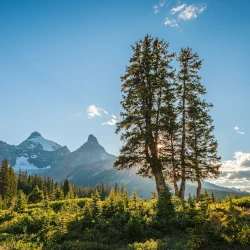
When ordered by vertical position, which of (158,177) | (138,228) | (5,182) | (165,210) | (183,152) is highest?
(183,152)

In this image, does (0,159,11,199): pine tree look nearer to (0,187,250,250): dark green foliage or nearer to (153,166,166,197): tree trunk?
(0,187,250,250): dark green foliage

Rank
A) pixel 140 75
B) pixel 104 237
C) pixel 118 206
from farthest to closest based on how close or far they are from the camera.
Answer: pixel 140 75 → pixel 118 206 → pixel 104 237

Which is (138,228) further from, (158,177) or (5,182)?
(5,182)

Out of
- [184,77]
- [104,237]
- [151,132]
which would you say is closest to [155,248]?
[104,237]

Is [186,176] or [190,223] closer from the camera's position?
[190,223]

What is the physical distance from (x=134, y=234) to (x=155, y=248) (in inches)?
91.6

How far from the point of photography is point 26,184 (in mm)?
108625

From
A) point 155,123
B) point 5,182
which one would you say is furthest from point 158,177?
point 5,182

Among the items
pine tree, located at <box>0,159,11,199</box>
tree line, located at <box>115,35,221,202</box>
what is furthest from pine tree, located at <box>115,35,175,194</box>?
pine tree, located at <box>0,159,11,199</box>

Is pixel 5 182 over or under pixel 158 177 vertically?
under

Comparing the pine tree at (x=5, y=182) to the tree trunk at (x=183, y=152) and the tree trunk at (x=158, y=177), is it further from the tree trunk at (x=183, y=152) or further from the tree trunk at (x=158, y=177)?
the tree trunk at (x=158, y=177)

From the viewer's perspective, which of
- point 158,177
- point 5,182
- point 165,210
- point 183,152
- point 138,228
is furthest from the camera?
point 5,182

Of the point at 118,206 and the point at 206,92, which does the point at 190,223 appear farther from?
the point at 206,92

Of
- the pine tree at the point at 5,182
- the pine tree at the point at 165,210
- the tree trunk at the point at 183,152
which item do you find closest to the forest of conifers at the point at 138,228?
the pine tree at the point at 165,210
